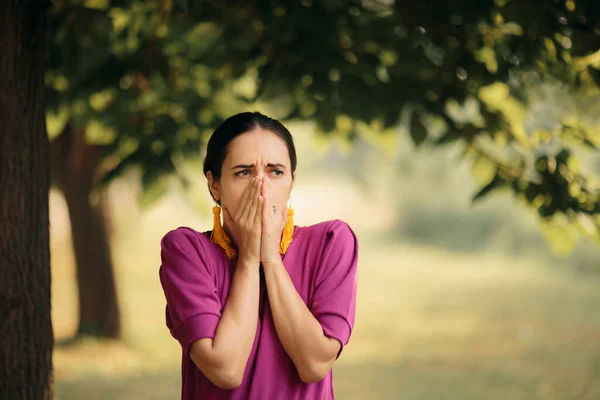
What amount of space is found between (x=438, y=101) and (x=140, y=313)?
9.24m

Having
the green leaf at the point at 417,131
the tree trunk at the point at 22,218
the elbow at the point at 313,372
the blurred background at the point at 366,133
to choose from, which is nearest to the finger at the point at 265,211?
the elbow at the point at 313,372

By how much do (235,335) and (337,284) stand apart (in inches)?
15.8

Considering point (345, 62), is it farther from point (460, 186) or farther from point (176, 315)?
point (460, 186)

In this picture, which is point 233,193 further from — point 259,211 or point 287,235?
point 287,235

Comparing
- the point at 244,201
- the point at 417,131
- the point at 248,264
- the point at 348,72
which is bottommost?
the point at 248,264

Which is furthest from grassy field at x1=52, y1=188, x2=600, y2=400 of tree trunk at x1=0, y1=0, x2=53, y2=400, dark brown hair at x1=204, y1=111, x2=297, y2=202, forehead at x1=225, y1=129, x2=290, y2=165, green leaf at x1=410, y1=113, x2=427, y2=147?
forehead at x1=225, y1=129, x2=290, y2=165

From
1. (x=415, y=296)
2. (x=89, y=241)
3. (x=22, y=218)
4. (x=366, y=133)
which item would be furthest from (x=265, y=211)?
(x=415, y=296)

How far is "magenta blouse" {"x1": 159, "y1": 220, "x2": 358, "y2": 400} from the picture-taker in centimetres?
246

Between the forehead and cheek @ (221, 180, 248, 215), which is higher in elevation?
the forehead

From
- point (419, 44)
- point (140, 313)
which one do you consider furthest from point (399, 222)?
point (419, 44)

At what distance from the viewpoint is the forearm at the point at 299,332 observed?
2.42m

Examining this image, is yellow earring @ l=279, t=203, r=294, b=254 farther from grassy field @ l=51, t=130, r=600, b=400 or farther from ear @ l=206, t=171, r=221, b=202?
grassy field @ l=51, t=130, r=600, b=400

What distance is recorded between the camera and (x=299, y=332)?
7.95 feet

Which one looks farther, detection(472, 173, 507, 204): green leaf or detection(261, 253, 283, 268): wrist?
detection(472, 173, 507, 204): green leaf
